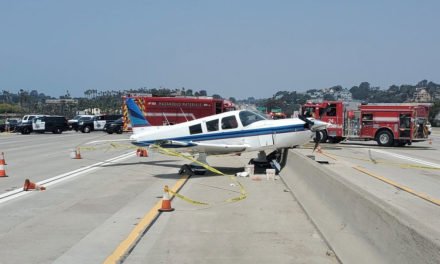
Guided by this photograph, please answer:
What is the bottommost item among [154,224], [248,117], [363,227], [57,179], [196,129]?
[57,179]

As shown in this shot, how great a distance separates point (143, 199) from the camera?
11789 mm

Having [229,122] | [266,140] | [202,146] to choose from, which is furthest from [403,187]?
[202,146]

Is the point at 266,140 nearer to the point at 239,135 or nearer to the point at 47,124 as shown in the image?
the point at 239,135

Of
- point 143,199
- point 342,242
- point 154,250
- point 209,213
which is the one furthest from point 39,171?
point 342,242

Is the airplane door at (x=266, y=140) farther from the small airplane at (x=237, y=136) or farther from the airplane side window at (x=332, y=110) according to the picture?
the airplane side window at (x=332, y=110)

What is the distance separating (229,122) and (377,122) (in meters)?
20.7

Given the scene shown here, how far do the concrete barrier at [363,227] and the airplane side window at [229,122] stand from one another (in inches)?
262

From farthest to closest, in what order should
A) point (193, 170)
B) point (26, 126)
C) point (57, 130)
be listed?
1. point (57, 130)
2. point (26, 126)
3. point (193, 170)

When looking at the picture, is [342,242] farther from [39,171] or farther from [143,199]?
[39,171]

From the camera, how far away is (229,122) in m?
16.9

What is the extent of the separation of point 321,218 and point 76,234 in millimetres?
3879

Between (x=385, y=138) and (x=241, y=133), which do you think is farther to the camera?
(x=385, y=138)

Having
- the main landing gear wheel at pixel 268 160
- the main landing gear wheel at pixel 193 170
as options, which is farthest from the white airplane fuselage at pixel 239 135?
the main landing gear wheel at pixel 268 160

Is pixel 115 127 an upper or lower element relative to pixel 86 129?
upper
